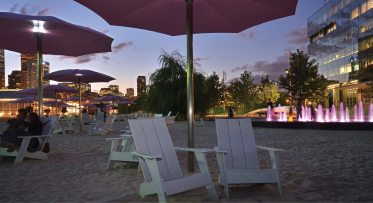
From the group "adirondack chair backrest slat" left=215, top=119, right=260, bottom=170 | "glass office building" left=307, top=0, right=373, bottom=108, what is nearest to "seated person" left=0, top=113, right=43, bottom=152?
"adirondack chair backrest slat" left=215, top=119, right=260, bottom=170

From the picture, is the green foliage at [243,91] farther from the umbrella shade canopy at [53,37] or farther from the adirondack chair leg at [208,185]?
the adirondack chair leg at [208,185]

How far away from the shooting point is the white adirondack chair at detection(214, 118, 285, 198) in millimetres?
3219

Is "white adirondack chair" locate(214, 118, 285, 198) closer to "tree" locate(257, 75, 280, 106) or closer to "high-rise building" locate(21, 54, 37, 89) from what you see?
"tree" locate(257, 75, 280, 106)

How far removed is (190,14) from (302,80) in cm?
2857

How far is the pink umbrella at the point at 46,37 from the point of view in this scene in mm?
5246

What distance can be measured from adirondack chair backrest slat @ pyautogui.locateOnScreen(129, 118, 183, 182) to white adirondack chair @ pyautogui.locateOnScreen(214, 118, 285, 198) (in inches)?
22.5

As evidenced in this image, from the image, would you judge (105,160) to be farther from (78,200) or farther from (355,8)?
(355,8)

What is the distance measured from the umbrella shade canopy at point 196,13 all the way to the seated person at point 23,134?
2.99 metres

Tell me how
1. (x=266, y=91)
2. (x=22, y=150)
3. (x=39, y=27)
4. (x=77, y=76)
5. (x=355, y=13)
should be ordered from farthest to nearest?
(x=266, y=91) → (x=355, y=13) → (x=77, y=76) → (x=39, y=27) → (x=22, y=150)

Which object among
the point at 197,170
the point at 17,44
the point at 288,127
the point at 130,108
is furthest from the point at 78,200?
the point at 130,108

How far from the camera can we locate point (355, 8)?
34.2 metres

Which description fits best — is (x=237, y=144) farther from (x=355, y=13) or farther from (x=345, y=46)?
(x=345, y=46)

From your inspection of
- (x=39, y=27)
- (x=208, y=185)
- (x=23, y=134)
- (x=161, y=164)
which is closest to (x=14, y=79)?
(x=39, y=27)

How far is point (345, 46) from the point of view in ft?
121
